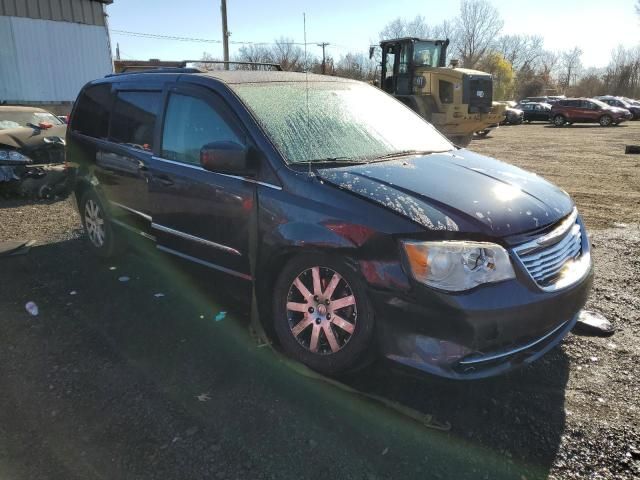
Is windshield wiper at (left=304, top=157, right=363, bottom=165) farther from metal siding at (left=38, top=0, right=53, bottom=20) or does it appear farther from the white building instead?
metal siding at (left=38, top=0, right=53, bottom=20)

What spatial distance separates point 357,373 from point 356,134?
1.71 metres

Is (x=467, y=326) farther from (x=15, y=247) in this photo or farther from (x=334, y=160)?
(x=15, y=247)

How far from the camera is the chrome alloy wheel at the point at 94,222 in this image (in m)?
5.27

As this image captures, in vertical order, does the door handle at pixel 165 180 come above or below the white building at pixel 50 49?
below

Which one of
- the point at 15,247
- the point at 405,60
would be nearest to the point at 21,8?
the point at 405,60

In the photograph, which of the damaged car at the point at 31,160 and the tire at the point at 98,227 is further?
the damaged car at the point at 31,160

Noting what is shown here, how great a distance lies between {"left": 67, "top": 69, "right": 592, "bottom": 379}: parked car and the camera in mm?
2584

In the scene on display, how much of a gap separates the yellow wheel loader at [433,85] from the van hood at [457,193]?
13.5 meters

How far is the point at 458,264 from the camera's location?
2.56 meters

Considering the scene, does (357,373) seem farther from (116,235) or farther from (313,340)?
(116,235)

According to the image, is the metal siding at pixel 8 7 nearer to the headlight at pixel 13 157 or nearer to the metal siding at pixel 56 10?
the metal siding at pixel 56 10

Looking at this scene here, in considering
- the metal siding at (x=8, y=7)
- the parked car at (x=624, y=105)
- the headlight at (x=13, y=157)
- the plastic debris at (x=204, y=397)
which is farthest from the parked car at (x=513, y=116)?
the plastic debris at (x=204, y=397)

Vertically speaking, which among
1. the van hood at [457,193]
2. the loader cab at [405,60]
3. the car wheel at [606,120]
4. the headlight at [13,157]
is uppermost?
the loader cab at [405,60]

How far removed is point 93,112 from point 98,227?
1.20 meters
